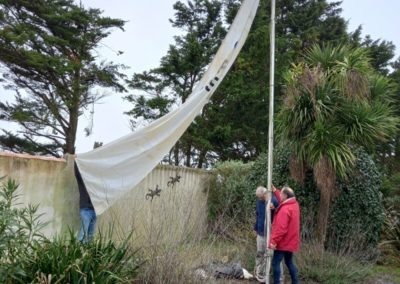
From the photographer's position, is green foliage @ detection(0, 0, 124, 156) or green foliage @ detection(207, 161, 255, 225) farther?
green foliage @ detection(0, 0, 124, 156)

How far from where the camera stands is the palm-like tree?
351 inches

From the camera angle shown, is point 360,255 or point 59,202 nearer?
point 59,202

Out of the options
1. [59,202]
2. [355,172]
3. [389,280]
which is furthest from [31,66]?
[389,280]

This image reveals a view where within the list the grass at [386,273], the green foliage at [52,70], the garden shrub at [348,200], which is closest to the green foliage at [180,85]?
the green foliage at [52,70]

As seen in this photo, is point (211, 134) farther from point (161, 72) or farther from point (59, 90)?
point (59, 90)

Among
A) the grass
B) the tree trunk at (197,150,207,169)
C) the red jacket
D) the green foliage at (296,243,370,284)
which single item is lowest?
the grass

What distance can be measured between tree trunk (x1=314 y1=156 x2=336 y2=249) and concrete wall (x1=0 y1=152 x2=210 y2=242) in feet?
9.67

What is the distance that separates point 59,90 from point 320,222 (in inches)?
585

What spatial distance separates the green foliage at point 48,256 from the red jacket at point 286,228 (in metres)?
2.42

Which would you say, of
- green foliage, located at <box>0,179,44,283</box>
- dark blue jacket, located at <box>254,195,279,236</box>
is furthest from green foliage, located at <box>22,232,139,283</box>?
dark blue jacket, located at <box>254,195,279,236</box>

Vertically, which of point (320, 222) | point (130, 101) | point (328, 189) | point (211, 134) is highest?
point (130, 101)

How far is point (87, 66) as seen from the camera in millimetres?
20984

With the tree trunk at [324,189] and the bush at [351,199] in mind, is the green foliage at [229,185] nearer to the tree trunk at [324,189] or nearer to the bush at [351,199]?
the bush at [351,199]

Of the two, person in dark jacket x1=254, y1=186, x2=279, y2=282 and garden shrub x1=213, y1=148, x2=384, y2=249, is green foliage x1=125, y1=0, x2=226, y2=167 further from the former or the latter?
person in dark jacket x1=254, y1=186, x2=279, y2=282
